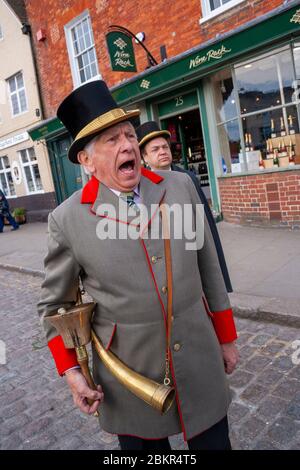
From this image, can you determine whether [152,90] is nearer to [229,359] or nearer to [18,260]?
[18,260]

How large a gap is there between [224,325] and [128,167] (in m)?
0.97

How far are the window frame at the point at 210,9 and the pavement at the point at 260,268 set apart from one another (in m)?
4.64

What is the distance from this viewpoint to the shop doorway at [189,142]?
414 inches

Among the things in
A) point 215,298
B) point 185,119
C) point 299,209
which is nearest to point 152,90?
point 185,119

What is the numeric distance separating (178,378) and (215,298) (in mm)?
464

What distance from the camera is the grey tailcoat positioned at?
173cm

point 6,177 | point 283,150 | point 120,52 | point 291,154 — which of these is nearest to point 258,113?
point 283,150

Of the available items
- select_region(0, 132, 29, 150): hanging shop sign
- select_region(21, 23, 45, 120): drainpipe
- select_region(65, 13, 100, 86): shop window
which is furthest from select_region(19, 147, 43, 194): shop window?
select_region(65, 13, 100, 86): shop window

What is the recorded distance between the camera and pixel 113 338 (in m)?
1.80

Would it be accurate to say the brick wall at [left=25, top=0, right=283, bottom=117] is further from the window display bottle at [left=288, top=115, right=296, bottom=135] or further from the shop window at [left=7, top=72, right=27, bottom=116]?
the window display bottle at [left=288, top=115, right=296, bottom=135]

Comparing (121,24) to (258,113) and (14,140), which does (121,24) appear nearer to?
(258,113)

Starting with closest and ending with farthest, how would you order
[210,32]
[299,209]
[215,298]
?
1. [215,298]
2. [299,209]
3. [210,32]

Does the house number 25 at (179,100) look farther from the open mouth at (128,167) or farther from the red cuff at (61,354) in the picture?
the red cuff at (61,354)

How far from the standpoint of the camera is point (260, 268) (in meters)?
5.62
